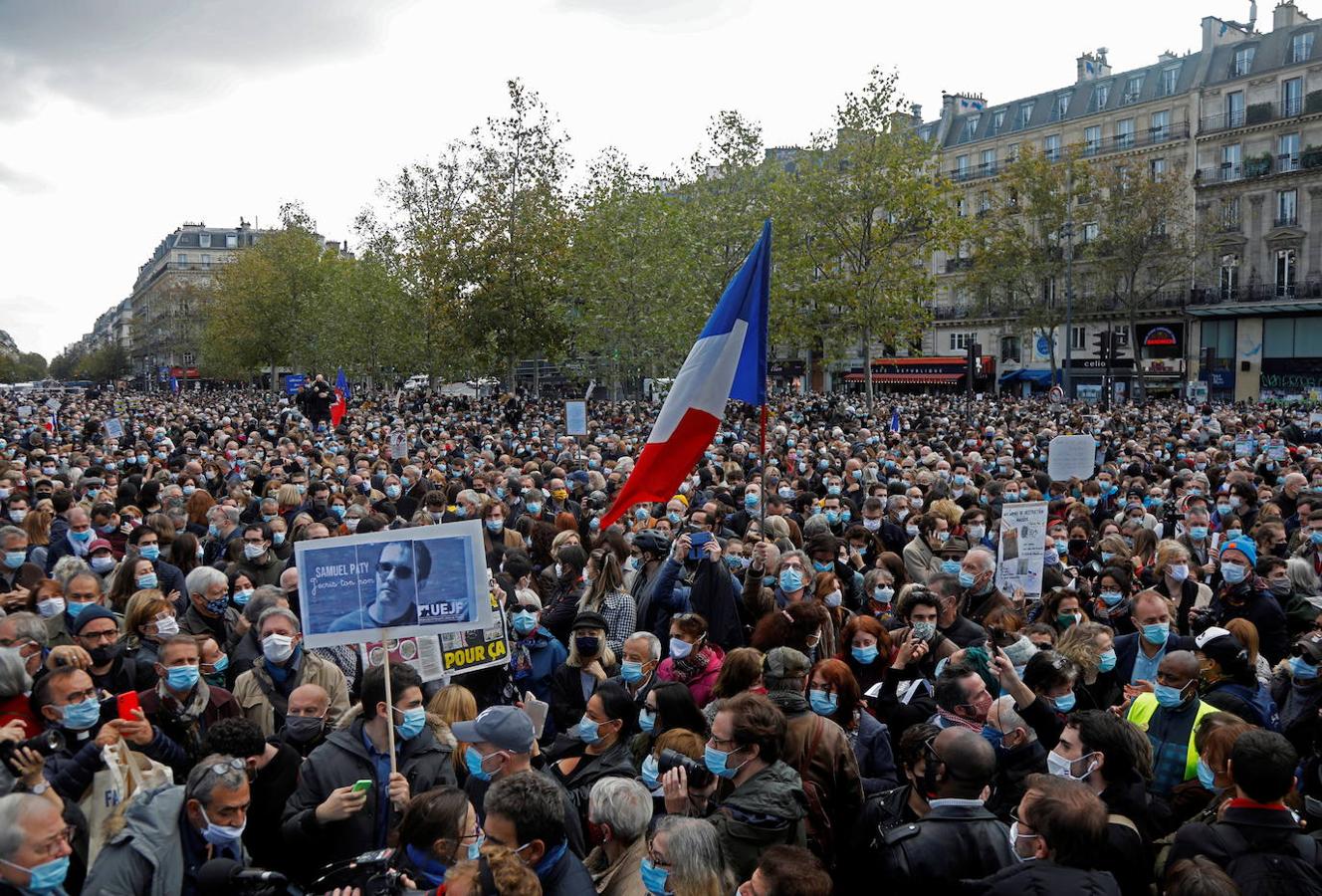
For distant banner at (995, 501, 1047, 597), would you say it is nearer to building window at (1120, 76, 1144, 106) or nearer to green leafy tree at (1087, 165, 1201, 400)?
green leafy tree at (1087, 165, 1201, 400)

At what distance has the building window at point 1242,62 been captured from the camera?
4778cm

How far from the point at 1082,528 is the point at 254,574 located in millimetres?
7568

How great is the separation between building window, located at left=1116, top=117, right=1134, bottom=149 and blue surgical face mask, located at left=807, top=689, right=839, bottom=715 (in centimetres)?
5479

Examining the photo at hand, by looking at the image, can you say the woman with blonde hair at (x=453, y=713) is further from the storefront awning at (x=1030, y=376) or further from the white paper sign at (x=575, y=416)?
the storefront awning at (x=1030, y=376)

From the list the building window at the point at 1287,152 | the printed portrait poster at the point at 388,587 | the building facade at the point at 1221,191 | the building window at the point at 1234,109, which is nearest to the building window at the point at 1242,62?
the building facade at the point at 1221,191

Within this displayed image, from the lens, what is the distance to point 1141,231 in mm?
43844

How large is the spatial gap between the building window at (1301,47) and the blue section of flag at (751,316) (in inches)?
1914

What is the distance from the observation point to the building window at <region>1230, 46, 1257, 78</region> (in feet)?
157

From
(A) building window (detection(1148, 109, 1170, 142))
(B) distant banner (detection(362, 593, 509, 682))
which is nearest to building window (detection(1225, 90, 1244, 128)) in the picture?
(A) building window (detection(1148, 109, 1170, 142))

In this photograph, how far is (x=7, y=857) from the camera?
10.9 feet

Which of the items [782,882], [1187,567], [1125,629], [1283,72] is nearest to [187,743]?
[782,882]

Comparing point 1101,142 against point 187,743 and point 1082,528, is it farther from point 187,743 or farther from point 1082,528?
point 187,743

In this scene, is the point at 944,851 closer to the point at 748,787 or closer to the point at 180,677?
the point at 748,787

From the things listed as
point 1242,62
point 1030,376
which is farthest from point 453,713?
point 1030,376
